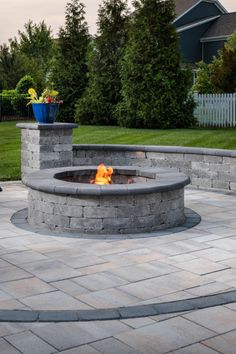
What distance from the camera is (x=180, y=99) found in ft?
60.1

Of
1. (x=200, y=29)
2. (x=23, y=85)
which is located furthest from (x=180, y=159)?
(x=200, y=29)

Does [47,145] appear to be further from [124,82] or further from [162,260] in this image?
[124,82]

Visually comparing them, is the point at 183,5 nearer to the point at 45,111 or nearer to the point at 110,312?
the point at 45,111

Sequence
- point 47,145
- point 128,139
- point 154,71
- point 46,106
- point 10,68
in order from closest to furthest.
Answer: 1. point 46,106
2. point 47,145
3. point 128,139
4. point 154,71
5. point 10,68

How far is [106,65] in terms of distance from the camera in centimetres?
2077

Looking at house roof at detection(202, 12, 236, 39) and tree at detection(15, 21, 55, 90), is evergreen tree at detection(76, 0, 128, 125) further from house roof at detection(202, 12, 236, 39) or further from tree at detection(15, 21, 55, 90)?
tree at detection(15, 21, 55, 90)

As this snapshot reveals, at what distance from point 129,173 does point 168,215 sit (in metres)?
1.49

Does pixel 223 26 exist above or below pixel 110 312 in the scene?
above

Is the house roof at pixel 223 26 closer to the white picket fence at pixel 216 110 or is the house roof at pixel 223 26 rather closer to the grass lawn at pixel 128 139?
the white picket fence at pixel 216 110

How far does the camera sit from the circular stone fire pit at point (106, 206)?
7.76 meters

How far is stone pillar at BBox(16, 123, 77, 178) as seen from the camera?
11.8m

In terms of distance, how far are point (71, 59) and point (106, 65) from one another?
3000 millimetres

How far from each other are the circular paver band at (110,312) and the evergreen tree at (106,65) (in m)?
15.7

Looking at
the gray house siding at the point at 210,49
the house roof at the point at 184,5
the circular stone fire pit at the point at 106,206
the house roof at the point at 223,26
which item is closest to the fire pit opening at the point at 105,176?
the circular stone fire pit at the point at 106,206
